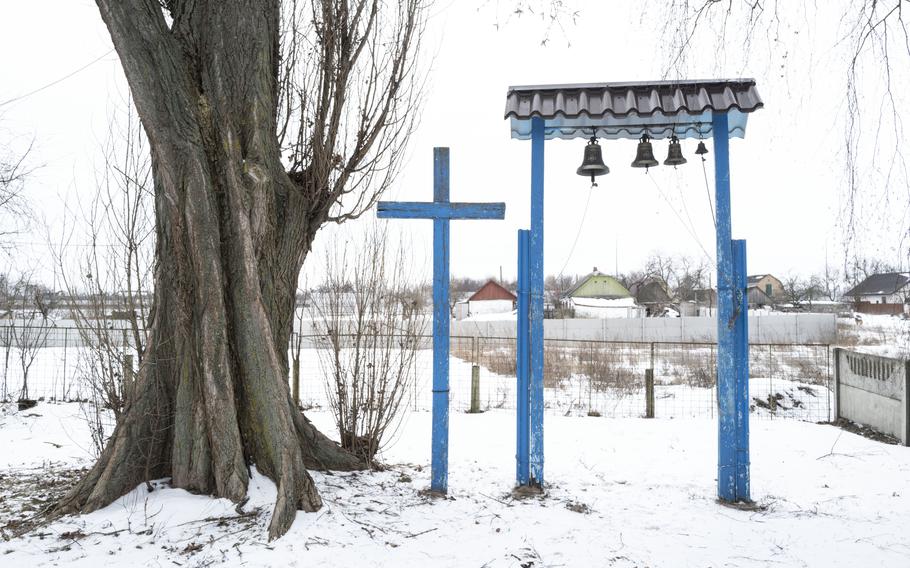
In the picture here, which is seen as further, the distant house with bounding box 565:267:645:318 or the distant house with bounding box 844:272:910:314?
the distant house with bounding box 565:267:645:318

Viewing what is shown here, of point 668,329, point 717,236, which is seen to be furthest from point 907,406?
point 668,329

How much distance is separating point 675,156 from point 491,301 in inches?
1633

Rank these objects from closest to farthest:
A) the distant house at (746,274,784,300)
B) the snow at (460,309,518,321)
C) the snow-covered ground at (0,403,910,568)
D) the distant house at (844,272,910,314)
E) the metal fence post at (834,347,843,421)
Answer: the snow-covered ground at (0,403,910,568) → the distant house at (844,272,910,314) → the metal fence post at (834,347,843,421) → the snow at (460,309,518,321) → the distant house at (746,274,784,300)

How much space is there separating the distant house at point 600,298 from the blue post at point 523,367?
32736 mm

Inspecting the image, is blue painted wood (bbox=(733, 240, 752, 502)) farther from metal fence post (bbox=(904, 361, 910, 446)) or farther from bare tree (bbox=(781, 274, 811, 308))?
bare tree (bbox=(781, 274, 811, 308))

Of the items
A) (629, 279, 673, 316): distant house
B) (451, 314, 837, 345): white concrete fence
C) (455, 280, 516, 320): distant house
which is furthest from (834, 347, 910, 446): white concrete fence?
(629, 279, 673, 316): distant house

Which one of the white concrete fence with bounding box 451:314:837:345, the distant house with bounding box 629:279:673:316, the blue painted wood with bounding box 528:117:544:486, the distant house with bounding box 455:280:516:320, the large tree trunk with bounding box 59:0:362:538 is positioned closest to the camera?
the large tree trunk with bounding box 59:0:362:538

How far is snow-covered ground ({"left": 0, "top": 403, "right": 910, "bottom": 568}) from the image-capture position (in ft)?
9.73

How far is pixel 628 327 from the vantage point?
2655 centimetres

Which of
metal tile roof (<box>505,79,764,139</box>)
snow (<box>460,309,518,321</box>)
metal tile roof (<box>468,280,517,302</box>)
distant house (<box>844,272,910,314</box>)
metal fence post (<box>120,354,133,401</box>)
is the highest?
metal tile roof (<box>505,79,764,139</box>)

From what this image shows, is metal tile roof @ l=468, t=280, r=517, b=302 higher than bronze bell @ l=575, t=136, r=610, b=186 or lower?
lower

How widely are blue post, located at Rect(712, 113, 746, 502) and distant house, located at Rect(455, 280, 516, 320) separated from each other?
39.8 meters

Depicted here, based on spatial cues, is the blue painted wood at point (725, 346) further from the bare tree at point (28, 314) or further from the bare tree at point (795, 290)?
the bare tree at point (795, 290)

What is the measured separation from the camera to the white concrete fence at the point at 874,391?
654cm
